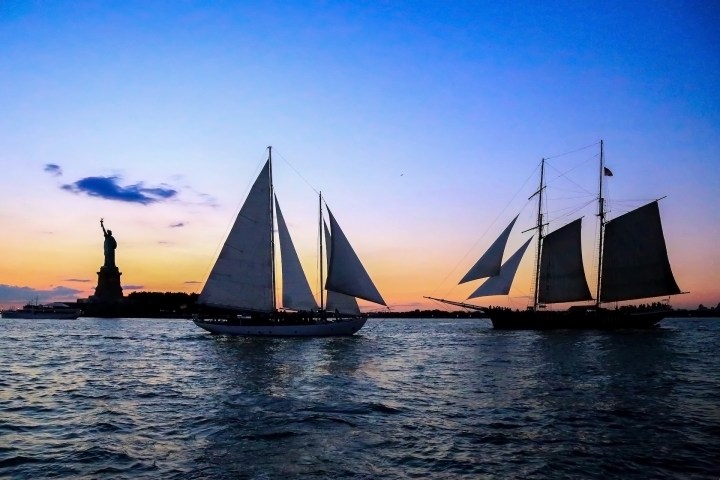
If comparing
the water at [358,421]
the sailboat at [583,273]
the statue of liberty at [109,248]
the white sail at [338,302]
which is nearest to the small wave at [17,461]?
the water at [358,421]

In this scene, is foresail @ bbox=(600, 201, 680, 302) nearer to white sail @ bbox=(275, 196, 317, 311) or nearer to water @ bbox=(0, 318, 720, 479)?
water @ bbox=(0, 318, 720, 479)

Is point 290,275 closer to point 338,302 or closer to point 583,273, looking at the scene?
point 338,302

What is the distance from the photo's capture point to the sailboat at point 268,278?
50312 millimetres

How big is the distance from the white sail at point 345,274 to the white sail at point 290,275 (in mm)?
2691

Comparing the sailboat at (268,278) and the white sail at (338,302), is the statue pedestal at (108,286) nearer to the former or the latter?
the sailboat at (268,278)

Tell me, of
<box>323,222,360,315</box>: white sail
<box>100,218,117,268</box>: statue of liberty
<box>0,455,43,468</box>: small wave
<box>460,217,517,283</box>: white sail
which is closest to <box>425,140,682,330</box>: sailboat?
<box>460,217,517,283</box>: white sail

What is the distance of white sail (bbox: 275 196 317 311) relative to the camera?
172 feet

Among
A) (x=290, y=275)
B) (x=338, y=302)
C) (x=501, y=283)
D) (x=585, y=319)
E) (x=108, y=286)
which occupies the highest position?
(x=290, y=275)

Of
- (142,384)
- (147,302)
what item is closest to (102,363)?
(142,384)

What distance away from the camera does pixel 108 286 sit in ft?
Result: 504

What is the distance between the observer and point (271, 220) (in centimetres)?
5197

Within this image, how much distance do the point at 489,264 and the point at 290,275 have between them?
30.2m

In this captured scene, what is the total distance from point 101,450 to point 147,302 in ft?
627

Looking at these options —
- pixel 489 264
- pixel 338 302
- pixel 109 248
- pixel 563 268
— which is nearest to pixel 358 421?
pixel 338 302
